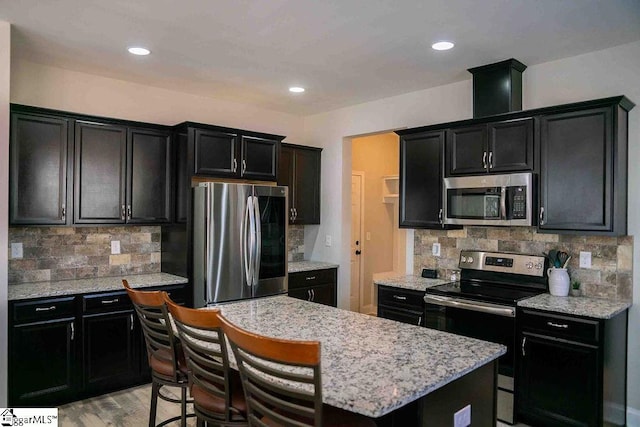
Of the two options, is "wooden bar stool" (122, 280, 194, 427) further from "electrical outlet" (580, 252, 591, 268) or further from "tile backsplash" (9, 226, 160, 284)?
"electrical outlet" (580, 252, 591, 268)

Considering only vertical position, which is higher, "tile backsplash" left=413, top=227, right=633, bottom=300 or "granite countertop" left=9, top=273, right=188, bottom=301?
"tile backsplash" left=413, top=227, right=633, bottom=300

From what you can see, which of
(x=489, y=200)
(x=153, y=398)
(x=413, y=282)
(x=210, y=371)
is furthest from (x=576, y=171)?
(x=153, y=398)

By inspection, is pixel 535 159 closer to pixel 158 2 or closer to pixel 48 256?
pixel 158 2

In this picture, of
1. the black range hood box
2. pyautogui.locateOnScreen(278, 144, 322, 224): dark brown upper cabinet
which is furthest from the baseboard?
pyautogui.locateOnScreen(278, 144, 322, 224): dark brown upper cabinet


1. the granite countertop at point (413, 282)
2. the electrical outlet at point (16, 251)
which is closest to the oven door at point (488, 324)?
the granite countertop at point (413, 282)

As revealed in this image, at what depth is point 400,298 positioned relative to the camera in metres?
3.98

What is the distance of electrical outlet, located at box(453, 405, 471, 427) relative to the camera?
5.81 ft

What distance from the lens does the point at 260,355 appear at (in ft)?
4.75

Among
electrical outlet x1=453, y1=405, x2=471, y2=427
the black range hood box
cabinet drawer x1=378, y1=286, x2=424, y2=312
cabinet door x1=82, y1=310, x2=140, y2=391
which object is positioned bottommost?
cabinet door x1=82, y1=310, x2=140, y2=391

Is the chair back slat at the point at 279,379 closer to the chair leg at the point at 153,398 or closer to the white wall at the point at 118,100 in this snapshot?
the chair leg at the point at 153,398

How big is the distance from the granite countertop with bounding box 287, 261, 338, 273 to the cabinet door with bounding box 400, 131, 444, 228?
1.25 m

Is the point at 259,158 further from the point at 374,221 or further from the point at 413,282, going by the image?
the point at 374,221

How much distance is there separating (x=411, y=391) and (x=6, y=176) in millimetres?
2953

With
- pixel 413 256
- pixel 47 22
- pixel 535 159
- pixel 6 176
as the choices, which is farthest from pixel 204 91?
pixel 535 159
